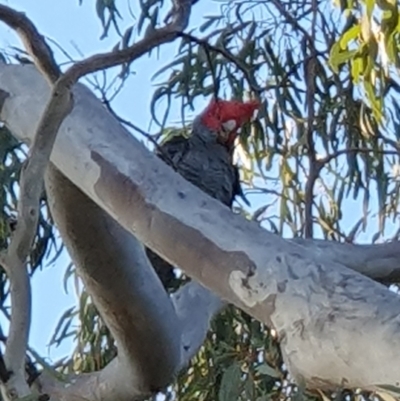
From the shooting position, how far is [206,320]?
6.01ft

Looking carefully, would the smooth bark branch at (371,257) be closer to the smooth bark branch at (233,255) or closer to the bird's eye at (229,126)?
the smooth bark branch at (233,255)

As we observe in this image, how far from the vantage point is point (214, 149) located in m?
2.84

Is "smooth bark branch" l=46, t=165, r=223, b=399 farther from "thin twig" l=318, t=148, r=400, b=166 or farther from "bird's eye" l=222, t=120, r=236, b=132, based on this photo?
"bird's eye" l=222, t=120, r=236, b=132

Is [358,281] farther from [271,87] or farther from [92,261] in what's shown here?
[271,87]

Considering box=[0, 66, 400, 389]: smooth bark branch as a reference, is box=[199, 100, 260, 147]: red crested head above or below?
above

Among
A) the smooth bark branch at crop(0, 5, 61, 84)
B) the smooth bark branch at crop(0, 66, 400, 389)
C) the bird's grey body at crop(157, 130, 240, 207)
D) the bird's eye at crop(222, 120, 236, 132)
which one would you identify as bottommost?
the smooth bark branch at crop(0, 66, 400, 389)

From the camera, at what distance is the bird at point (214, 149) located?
265 cm

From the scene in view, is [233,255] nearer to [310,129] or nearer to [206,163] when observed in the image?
[310,129]

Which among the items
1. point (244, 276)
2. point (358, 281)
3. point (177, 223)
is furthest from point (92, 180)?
point (358, 281)

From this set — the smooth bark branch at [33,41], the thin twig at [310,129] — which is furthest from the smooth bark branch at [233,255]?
the thin twig at [310,129]

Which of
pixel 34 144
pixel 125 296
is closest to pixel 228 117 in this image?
pixel 125 296

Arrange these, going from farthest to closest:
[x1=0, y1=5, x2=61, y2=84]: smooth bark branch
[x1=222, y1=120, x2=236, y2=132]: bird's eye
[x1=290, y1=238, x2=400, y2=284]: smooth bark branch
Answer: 1. [x1=222, y1=120, x2=236, y2=132]: bird's eye
2. [x1=290, y1=238, x2=400, y2=284]: smooth bark branch
3. [x1=0, y1=5, x2=61, y2=84]: smooth bark branch

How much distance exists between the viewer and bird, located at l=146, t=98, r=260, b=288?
2.65 meters


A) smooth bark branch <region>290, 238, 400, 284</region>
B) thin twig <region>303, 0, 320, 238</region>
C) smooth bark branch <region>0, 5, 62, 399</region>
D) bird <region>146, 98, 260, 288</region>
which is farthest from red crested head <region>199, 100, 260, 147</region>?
smooth bark branch <region>0, 5, 62, 399</region>
